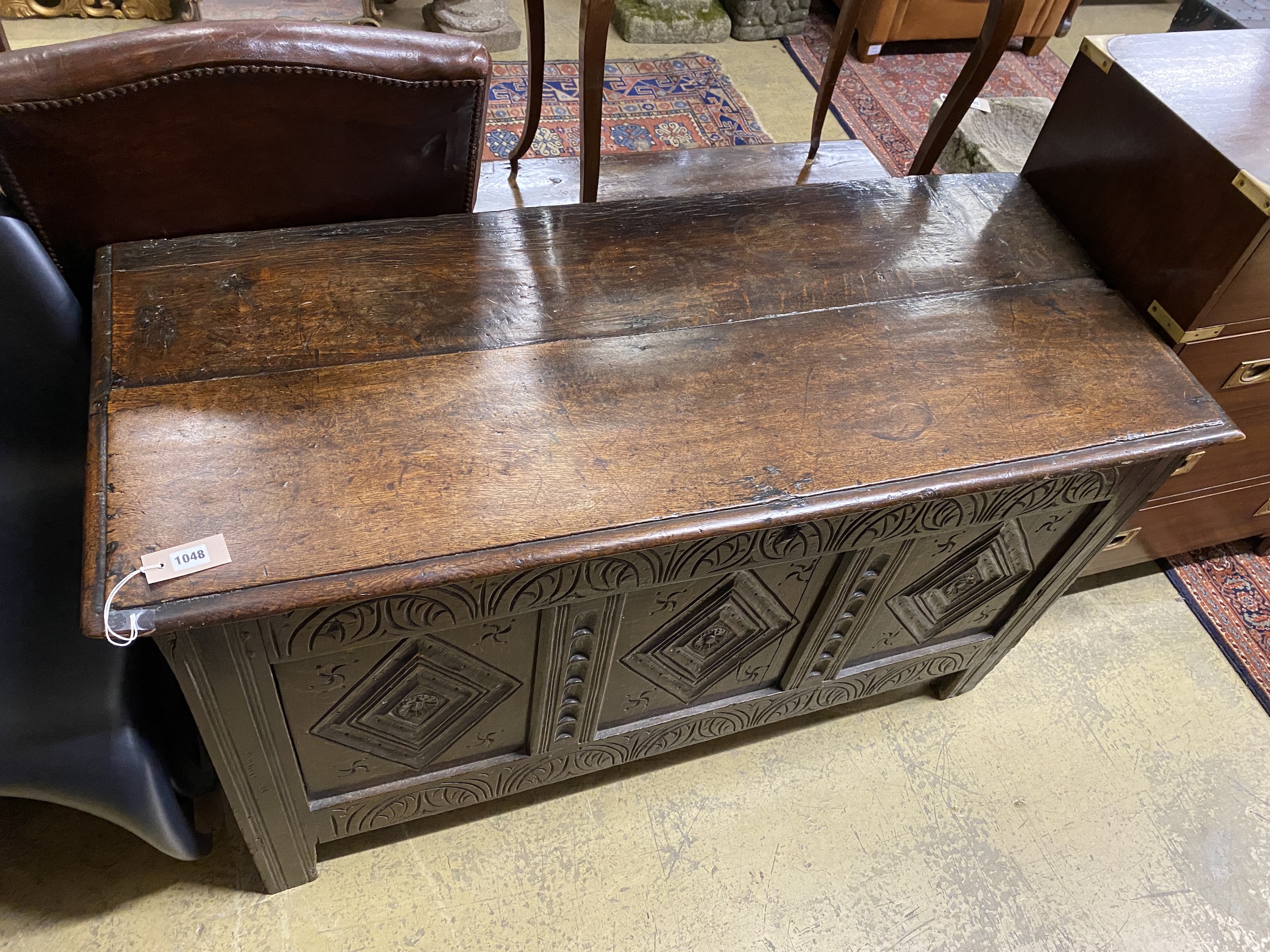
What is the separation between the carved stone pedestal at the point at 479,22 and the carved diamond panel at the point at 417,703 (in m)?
2.42

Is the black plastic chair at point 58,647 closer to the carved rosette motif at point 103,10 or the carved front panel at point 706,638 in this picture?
the carved front panel at point 706,638

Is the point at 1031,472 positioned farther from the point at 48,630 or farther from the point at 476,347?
the point at 48,630

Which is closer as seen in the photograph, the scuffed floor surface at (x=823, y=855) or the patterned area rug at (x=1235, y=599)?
the scuffed floor surface at (x=823, y=855)

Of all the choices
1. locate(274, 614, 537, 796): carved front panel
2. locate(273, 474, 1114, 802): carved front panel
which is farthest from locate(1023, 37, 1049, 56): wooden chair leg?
locate(274, 614, 537, 796): carved front panel

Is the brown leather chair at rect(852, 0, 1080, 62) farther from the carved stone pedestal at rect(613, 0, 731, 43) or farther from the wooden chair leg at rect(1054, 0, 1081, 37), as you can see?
the carved stone pedestal at rect(613, 0, 731, 43)

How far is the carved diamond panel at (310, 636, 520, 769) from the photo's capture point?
3.35 feet

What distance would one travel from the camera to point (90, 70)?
101 cm

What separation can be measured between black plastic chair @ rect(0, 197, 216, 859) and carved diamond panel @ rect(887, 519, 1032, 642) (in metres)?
1.02

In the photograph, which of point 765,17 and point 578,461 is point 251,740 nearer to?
point 578,461

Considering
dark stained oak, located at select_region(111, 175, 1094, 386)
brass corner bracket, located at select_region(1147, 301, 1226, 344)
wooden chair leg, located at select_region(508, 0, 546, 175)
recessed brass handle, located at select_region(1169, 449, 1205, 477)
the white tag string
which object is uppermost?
brass corner bracket, located at select_region(1147, 301, 1226, 344)

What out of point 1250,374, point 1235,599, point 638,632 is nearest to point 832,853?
point 638,632

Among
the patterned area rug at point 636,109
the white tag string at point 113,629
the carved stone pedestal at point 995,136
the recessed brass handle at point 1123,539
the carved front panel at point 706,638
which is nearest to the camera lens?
the white tag string at point 113,629

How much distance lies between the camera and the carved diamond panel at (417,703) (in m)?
1.02

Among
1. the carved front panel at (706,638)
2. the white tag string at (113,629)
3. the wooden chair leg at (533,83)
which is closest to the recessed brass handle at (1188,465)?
the carved front panel at (706,638)
